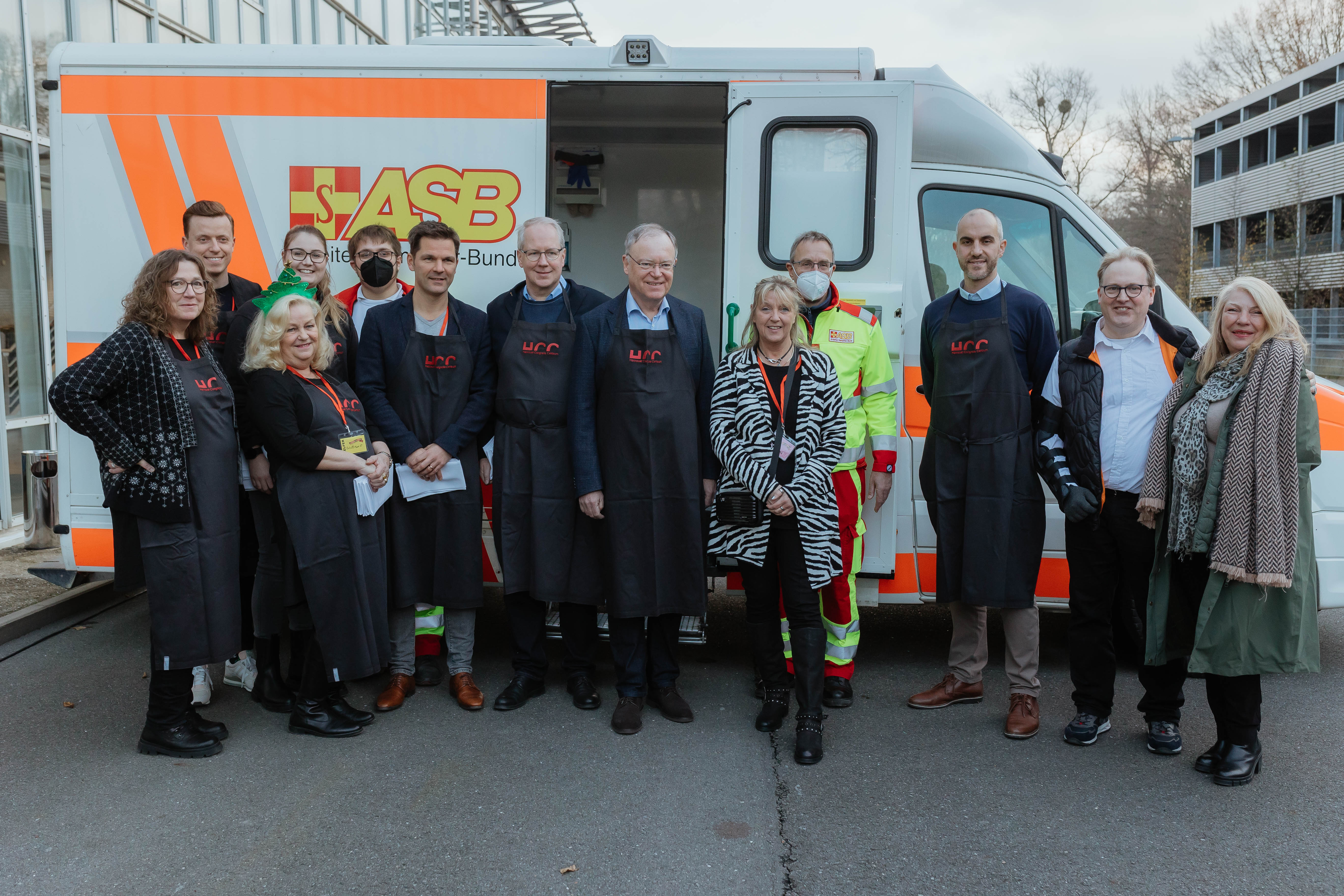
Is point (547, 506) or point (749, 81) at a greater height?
point (749, 81)

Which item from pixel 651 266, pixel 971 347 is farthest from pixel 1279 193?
pixel 651 266

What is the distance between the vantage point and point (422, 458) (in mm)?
4164

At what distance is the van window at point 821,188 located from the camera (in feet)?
14.5

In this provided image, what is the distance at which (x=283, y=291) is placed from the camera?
390 centimetres

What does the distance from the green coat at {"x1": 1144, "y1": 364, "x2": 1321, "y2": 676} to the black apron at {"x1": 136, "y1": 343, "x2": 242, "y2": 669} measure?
3.51 meters

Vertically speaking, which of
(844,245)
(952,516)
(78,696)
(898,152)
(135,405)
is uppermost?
(898,152)

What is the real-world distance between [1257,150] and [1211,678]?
46498 mm

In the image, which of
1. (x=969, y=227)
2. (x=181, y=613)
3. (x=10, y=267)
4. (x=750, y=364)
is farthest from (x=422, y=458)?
(x=10, y=267)

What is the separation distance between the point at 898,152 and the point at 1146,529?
6.13ft

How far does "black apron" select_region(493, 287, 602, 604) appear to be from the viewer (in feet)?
13.7

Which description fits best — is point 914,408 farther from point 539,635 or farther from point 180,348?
point 180,348

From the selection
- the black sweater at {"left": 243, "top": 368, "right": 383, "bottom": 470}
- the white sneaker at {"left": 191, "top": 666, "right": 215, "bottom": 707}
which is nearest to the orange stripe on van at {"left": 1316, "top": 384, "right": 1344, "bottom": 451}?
the black sweater at {"left": 243, "top": 368, "right": 383, "bottom": 470}

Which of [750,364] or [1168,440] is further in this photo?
[750,364]

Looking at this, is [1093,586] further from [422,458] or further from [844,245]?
→ [422,458]
